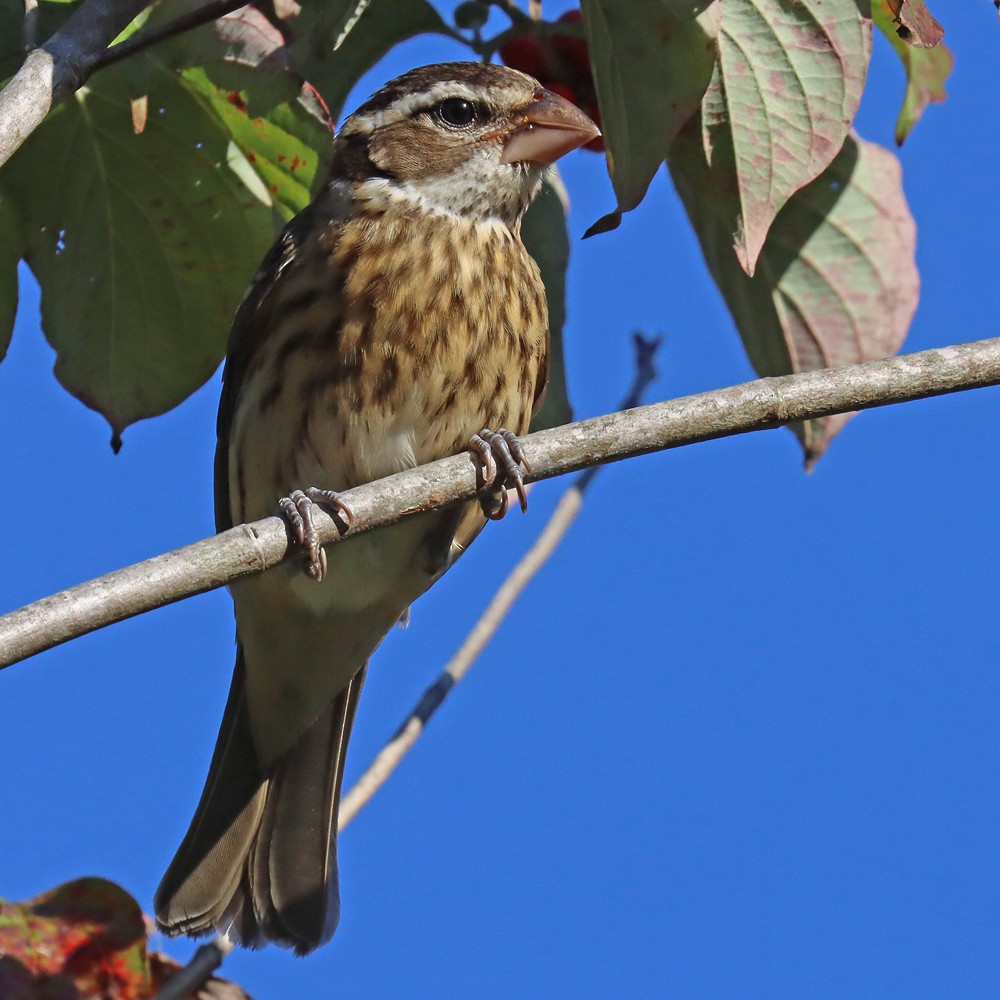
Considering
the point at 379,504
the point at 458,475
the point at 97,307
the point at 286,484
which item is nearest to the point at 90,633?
the point at 379,504

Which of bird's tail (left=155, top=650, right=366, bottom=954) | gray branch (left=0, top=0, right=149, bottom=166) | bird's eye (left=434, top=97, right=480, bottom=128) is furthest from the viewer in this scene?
bird's tail (left=155, top=650, right=366, bottom=954)

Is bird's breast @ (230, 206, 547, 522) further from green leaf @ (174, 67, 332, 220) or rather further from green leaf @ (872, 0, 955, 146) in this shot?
green leaf @ (872, 0, 955, 146)

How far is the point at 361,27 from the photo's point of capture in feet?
10.3

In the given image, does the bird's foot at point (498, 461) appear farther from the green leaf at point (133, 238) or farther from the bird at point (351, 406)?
the green leaf at point (133, 238)

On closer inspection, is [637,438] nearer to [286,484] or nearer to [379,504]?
[379,504]

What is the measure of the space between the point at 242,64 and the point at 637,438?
1.17 meters

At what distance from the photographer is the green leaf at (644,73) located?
2400 millimetres

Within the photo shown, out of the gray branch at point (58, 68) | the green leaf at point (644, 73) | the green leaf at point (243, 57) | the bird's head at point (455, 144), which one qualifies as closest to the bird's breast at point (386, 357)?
the bird's head at point (455, 144)

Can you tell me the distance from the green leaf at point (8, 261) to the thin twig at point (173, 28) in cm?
56

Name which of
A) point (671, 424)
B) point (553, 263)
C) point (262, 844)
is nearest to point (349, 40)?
point (553, 263)

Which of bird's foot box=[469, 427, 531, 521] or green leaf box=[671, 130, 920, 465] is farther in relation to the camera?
green leaf box=[671, 130, 920, 465]

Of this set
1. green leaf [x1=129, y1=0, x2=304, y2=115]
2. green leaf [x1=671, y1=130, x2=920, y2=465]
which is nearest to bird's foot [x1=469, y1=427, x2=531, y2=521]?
green leaf [x1=671, y1=130, x2=920, y2=465]

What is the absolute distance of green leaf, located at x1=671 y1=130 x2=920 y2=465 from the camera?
3088 millimetres

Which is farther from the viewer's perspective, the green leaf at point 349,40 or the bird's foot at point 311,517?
the green leaf at point 349,40
